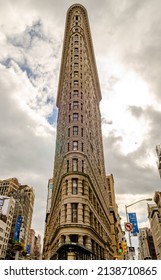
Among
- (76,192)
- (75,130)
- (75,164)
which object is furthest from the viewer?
(75,130)

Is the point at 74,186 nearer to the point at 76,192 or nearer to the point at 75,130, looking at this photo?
the point at 76,192

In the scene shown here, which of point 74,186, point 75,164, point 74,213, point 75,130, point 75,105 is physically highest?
point 75,105

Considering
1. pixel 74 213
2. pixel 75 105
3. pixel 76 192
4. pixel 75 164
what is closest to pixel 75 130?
pixel 75 105

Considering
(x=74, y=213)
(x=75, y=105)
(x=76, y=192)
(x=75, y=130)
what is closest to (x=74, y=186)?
(x=76, y=192)

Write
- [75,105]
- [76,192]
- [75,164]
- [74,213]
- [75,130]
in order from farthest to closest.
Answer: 1. [75,105]
2. [75,130]
3. [75,164]
4. [76,192]
5. [74,213]

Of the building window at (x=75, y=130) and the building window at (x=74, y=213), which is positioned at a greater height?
the building window at (x=75, y=130)

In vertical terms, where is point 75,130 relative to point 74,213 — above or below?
above

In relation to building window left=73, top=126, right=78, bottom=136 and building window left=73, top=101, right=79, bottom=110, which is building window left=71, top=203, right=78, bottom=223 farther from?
building window left=73, top=101, right=79, bottom=110

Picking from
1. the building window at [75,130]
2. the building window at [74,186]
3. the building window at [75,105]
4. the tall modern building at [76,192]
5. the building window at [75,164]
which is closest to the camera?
the tall modern building at [76,192]

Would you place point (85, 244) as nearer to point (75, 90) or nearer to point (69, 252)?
point (69, 252)

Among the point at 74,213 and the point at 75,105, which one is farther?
the point at 75,105

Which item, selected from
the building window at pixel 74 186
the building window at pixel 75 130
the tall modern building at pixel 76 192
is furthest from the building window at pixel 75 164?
the building window at pixel 75 130

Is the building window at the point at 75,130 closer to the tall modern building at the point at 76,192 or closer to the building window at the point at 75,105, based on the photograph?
the tall modern building at the point at 76,192

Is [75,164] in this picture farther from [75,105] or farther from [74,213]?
[75,105]
